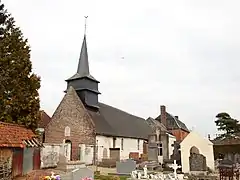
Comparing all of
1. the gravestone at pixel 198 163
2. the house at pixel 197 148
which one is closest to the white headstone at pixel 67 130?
the house at pixel 197 148

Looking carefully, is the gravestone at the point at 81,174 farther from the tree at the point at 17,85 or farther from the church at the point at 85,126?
the church at the point at 85,126

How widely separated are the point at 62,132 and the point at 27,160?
21014 millimetres

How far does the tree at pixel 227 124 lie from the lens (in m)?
60.1

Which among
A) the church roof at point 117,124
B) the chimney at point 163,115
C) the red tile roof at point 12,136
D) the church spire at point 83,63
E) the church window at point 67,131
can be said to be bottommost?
the red tile roof at point 12,136

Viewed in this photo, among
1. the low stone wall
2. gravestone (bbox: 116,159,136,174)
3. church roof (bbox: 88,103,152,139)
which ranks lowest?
gravestone (bbox: 116,159,136,174)

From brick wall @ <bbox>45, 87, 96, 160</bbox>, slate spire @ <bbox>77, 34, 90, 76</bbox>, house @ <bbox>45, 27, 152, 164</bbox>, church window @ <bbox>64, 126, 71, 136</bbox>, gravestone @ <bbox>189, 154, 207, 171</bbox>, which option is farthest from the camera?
slate spire @ <bbox>77, 34, 90, 76</bbox>

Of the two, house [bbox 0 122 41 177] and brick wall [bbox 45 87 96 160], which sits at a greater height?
brick wall [bbox 45 87 96 160]

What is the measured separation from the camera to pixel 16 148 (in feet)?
48.8

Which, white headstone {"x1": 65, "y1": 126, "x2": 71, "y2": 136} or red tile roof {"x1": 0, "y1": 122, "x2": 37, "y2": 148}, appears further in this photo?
white headstone {"x1": 65, "y1": 126, "x2": 71, "y2": 136}

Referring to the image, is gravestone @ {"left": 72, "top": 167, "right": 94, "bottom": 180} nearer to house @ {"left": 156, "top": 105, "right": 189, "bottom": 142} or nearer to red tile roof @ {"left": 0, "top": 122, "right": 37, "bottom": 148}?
red tile roof @ {"left": 0, "top": 122, "right": 37, "bottom": 148}

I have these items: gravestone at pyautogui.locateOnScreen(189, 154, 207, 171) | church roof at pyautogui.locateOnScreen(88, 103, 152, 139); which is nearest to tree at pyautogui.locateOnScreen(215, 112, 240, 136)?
church roof at pyautogui.locateOnScreen(88, 103, 152, 139)

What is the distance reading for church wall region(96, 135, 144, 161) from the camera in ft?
117

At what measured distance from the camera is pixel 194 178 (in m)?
19.0

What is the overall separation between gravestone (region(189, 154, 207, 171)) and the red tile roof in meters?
13.5
